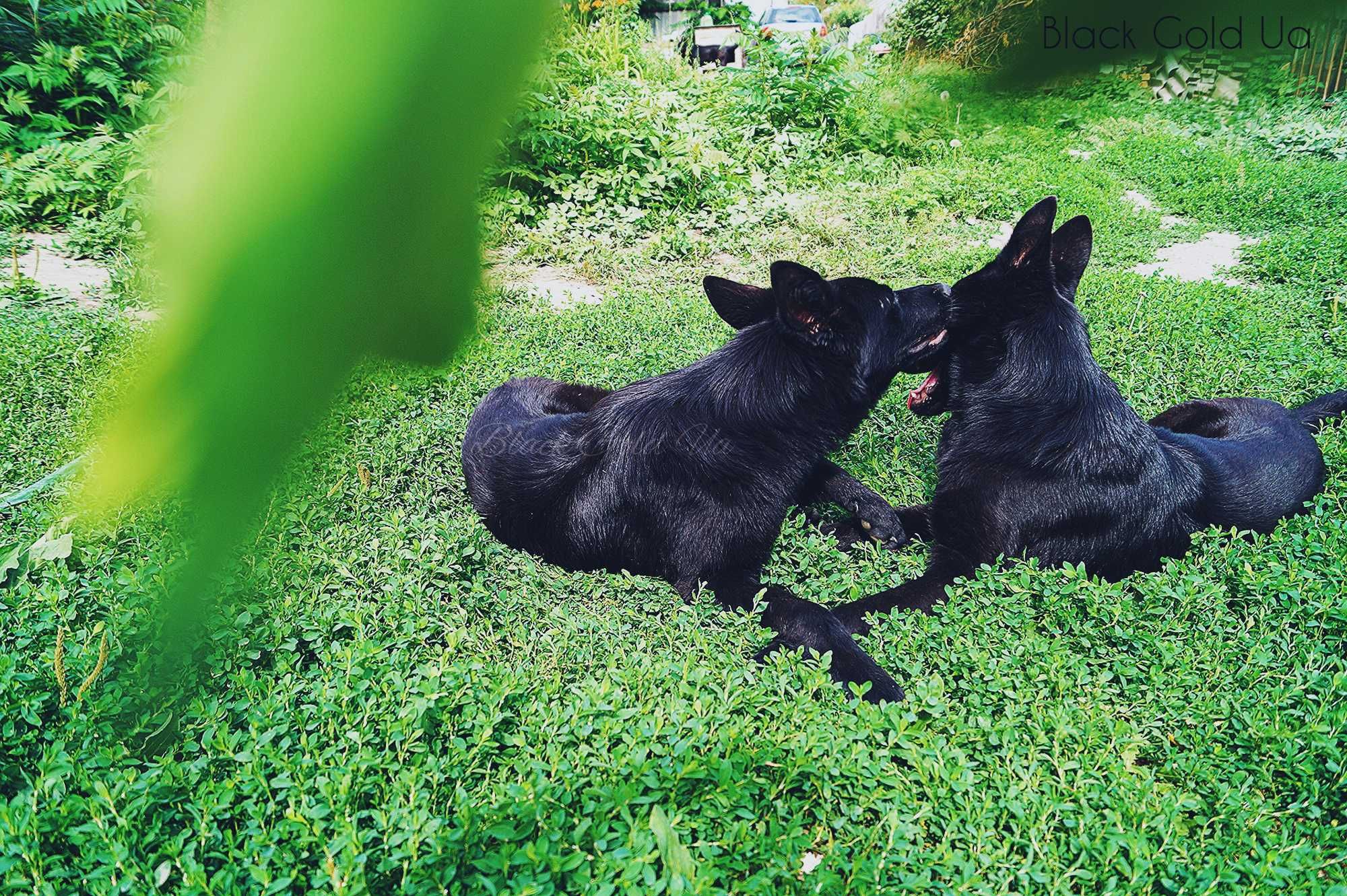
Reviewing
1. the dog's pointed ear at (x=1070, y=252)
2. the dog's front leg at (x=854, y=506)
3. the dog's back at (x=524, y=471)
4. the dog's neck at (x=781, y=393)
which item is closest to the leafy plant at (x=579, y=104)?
the dog's neck at (x=781, y=393)

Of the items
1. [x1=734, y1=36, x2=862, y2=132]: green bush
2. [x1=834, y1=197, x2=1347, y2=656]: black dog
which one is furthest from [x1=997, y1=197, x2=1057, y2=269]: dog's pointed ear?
[x1=734, y1=36, x2=862, y2=132]: green bush

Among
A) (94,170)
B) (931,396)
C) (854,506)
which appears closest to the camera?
(94,170)

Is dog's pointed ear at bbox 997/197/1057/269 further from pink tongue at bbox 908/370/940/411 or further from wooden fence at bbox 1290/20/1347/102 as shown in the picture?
wooden fence at bbox 1290/20/1347/102

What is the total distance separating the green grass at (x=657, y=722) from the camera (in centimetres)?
178

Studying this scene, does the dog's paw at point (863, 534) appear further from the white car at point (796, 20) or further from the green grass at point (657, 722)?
the white car at point (796, 20)

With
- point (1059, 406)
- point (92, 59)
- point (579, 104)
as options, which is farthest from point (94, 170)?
point (1059, 406)

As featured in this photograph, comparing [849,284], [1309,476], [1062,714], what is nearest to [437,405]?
[849,284]

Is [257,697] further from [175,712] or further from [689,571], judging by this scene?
[689,571]

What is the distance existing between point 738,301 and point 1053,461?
121 centimetres

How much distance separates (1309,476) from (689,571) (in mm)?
2253

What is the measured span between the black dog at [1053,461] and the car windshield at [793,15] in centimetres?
246

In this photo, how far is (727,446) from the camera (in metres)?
3.08

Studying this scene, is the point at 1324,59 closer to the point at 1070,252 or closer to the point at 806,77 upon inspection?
the point at 806,77

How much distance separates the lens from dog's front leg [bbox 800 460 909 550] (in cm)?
350
